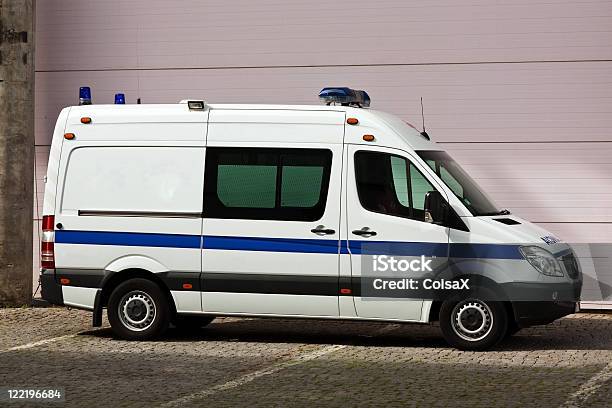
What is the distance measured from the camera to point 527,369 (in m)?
10.6

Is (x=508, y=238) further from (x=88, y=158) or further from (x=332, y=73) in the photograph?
(x=332, y=73)

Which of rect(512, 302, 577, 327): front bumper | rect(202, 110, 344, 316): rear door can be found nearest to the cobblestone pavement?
rect(512, 302, 577, 327): front bumper

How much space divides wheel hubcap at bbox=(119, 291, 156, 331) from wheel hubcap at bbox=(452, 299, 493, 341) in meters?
2.90

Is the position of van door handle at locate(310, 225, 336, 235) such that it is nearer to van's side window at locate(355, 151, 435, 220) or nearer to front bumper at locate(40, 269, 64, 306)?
van's side window at locate(355, 151, 435, 220)

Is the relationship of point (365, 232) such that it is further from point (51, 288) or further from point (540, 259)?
point (51, 288)

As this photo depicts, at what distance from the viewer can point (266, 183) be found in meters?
12.2

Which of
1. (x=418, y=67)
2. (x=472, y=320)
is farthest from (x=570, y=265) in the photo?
(x=418, y=67)

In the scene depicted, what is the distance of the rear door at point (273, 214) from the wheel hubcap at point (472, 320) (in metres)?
1.12

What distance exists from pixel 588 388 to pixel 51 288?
5514 millimetres

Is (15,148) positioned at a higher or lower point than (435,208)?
higher

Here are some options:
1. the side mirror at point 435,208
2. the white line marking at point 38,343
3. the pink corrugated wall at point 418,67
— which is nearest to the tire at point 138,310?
the white line marking at point 38,343

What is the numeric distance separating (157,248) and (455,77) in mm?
5174

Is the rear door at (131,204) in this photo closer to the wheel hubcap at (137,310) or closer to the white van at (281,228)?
the white van at (281,228)

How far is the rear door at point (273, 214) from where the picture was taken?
39.5 ft
